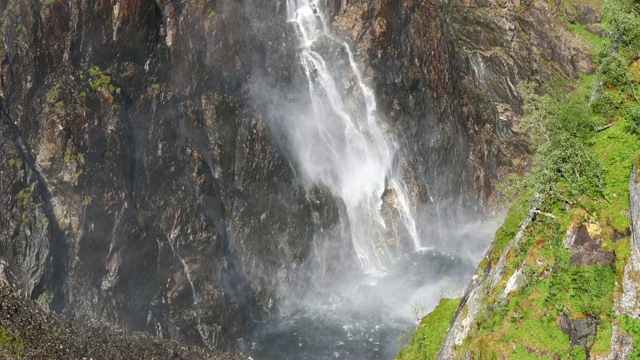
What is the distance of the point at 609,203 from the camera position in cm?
2122

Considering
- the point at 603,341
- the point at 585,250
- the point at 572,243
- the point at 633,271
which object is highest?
the point at 572,243

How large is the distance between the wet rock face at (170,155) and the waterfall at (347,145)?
169 cm

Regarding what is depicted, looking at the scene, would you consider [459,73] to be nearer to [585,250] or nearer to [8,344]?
[585,250]

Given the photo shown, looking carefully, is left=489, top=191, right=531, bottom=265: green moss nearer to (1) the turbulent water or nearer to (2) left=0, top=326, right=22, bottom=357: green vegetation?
(1) the turbulent water

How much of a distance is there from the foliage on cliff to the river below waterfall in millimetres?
15680

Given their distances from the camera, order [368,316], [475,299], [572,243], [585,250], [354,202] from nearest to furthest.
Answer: [585,250], [572,243], [475,299], [368,316], [354,202]

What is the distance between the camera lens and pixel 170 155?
144 feet

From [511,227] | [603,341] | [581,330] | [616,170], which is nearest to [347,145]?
[511,227]

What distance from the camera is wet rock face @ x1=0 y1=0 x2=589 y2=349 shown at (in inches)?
1521

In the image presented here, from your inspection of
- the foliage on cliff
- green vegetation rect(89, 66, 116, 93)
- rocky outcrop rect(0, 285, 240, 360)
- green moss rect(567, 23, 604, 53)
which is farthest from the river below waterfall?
green moss rect(567, 23, 604, 53)

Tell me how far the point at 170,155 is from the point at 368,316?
19260 mm

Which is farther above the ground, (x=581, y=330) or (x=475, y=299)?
(x=475, y=299)

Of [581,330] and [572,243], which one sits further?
[572,243]

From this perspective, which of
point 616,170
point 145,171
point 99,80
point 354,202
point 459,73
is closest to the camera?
point 616,170
